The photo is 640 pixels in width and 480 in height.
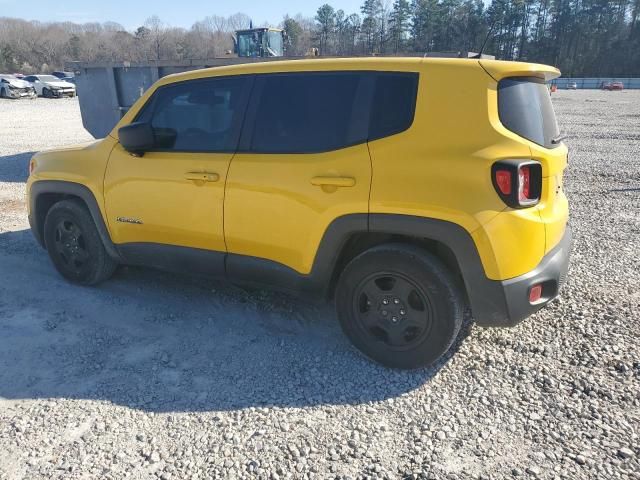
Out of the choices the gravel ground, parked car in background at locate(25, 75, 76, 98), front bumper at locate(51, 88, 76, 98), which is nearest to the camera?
the gravel ground

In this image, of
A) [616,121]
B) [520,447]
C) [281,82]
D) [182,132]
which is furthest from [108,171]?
[616,121]

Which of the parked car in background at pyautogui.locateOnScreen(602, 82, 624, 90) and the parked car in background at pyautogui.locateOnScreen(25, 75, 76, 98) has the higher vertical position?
the parked car in background at pyautogui.locateOnScreen(25, 75, 76, 98)

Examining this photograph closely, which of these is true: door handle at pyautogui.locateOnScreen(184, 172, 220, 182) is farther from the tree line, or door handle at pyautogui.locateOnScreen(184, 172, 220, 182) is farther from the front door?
the tree line

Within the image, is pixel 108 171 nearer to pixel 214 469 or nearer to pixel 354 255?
pixel 354 255

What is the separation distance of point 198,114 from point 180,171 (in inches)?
18.0

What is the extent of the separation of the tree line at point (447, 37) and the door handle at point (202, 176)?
214 feet

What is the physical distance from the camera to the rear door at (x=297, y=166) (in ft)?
9.65

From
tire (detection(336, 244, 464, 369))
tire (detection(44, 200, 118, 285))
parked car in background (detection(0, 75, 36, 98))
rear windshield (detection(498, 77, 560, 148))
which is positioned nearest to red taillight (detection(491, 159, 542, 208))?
rear windshield (detection(498, 77, 560, 148))

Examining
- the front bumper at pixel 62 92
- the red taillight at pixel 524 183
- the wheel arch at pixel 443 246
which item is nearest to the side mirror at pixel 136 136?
the wheel arch at pixel 443 246

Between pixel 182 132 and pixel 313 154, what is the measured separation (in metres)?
1.18

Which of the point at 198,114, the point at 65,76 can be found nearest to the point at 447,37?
the point at 65,76

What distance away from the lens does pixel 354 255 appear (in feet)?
10.7

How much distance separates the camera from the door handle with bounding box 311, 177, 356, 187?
9.53ft

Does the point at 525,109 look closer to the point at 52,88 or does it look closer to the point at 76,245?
the point at 76,245
